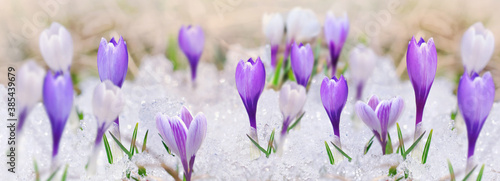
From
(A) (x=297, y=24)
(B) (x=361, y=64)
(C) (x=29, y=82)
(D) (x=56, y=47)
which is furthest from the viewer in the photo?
(A) (x=297, y=24)

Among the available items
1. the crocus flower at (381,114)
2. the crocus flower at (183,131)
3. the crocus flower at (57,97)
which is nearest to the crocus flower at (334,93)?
the crocus flower at (381,114)

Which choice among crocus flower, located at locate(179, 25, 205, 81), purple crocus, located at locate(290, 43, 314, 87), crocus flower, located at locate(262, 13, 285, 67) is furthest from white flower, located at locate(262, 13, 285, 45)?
purple crocus, located at locate(290, 43, 314, 87)

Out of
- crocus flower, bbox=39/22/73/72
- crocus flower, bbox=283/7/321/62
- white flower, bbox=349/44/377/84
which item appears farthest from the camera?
crocus flower, bbox=283/7/321/62

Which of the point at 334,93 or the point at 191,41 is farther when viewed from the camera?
the point at 191,41

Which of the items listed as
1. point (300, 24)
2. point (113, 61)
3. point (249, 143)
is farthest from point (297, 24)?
point (113, 61)

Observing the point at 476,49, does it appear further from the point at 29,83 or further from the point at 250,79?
the point at 29,83

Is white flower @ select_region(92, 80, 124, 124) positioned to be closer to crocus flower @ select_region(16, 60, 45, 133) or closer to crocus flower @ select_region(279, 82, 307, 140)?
crocus flower @ select_region(16, 60, 45, 133)
